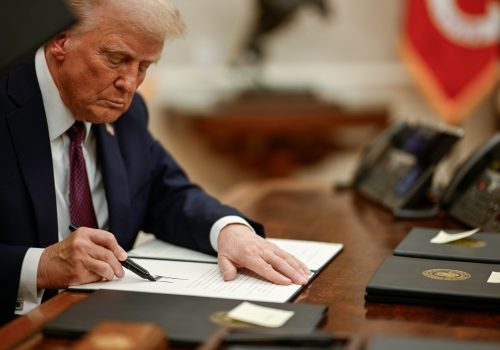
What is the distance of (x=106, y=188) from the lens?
248cm

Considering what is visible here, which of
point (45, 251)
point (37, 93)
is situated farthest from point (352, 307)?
point (37, 93)

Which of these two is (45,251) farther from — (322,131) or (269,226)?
(322,131)

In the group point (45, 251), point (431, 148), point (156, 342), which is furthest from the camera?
point (431, 148)

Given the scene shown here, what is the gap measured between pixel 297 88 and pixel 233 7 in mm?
814

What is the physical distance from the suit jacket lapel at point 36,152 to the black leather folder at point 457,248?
0.91 m

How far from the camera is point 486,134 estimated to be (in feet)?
20.5

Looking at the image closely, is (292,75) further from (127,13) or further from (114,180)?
(127,13)

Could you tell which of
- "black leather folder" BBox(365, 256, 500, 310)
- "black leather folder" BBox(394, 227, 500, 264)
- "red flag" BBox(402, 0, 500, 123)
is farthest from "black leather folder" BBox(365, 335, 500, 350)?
"red flag" BBox(402, 0, 500, 123)

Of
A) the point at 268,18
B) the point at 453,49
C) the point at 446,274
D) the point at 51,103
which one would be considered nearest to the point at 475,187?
the point at 446,274

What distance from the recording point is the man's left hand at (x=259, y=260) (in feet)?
6.59

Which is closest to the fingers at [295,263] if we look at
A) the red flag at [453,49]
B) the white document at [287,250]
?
the white document at [287,250]

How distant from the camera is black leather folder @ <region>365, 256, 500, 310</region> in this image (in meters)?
1.77

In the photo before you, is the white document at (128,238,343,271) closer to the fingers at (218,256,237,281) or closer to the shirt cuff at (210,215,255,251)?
the shirt cuff at (210,215,255,251)

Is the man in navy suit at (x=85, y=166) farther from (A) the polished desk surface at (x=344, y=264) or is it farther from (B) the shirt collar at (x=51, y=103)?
(A) the polished desk surface at (x=344, y=264)
